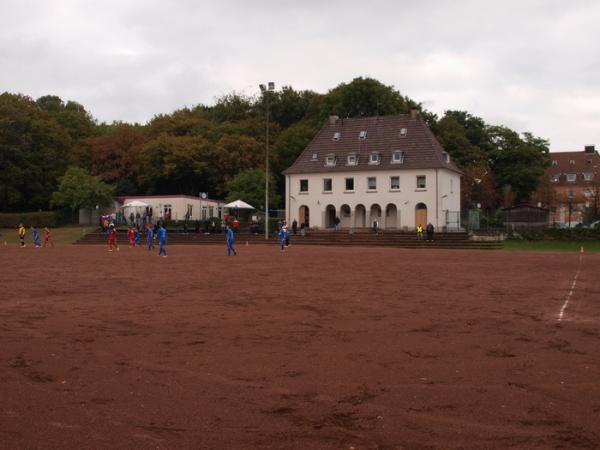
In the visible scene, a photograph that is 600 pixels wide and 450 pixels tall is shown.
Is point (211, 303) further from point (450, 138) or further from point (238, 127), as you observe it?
point (450, 138)

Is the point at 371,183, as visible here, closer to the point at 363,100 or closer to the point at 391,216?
the point at 391,216

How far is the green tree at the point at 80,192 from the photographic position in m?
62.7

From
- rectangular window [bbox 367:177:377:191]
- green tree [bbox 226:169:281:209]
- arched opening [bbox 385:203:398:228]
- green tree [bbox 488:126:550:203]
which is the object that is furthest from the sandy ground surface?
green tree [bbox 488:126:550:203]

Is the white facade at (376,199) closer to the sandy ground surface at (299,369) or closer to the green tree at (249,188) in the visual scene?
the green tree at (249,188)

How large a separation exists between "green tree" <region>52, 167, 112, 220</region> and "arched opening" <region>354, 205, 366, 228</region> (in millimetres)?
25344

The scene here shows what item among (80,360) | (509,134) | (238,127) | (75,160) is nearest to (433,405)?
(80,360)

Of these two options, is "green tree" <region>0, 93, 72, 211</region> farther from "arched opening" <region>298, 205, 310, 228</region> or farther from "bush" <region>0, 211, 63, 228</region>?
"arched opening" <region>298, 205, 310, 228</region>

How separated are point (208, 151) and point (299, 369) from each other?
200 feet

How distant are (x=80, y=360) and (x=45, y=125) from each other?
6729 centimetres

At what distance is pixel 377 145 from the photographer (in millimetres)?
61031

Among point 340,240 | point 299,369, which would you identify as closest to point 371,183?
point 340,240

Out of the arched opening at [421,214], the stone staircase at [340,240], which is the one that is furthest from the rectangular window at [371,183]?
the stone staircase at [340,240]

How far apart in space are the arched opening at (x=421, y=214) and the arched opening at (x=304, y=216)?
37.0 ft

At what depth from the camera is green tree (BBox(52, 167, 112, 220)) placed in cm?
6266
